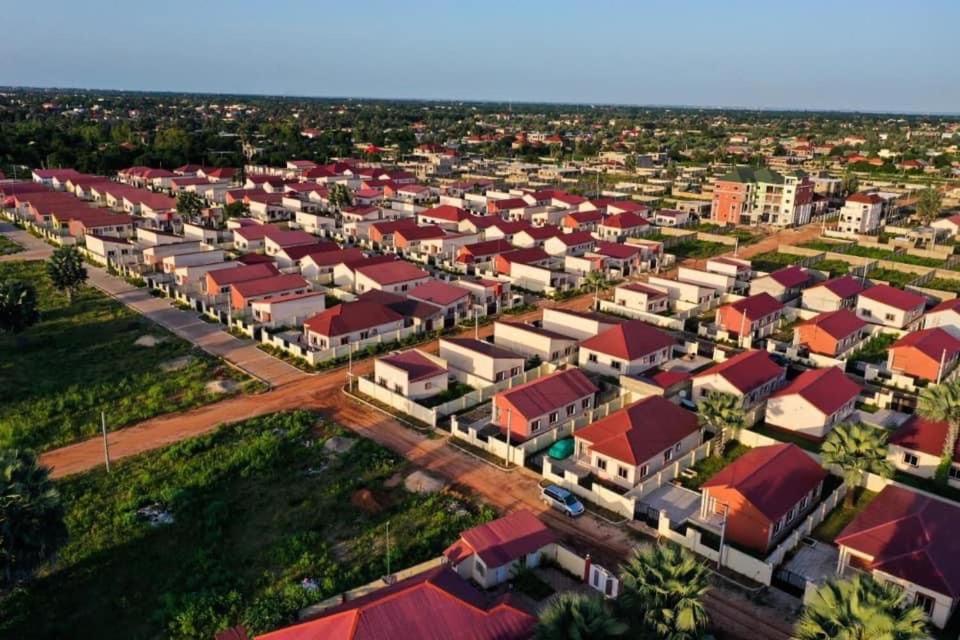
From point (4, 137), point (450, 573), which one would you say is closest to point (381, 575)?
point (450, 573)

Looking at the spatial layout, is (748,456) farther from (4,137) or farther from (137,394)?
(4,137)

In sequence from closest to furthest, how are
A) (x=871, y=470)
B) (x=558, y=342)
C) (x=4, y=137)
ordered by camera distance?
(x=871, y=470), (x=558, y=342), (x=4, y=137)

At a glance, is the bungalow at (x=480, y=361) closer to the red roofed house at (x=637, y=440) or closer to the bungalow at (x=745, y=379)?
the red roofed house at (x=637, y=440)

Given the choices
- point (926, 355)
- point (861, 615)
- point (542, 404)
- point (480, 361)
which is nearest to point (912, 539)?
point (861, 615)

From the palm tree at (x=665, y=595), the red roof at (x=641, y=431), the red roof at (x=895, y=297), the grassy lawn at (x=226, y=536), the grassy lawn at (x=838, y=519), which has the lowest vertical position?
the grassy lawn at (x=226, y=536)

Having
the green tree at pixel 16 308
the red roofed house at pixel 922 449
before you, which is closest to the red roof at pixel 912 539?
the red roofed house at pixel 922 449

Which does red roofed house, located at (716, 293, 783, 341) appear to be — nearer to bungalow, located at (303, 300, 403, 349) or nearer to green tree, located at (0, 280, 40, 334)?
bungalow, located at (303, 300, 403, 349)
